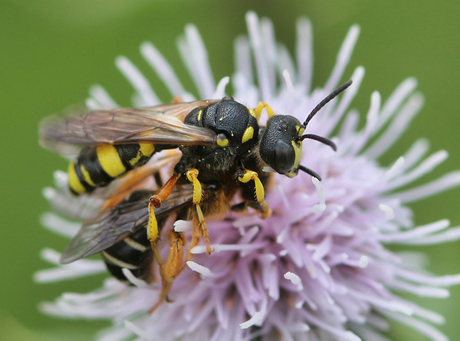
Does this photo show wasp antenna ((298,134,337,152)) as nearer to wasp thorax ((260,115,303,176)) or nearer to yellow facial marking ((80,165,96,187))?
wasp thorax ((260,115,303,176))

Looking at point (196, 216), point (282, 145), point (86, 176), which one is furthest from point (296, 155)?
point (86, 176)

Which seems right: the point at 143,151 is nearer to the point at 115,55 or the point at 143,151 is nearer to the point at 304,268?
the point at 304,268

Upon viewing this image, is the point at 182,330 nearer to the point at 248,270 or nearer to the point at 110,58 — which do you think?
the point at 248,270

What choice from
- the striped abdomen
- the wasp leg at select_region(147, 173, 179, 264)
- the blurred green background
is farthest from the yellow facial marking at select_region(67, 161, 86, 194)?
the blurred green background

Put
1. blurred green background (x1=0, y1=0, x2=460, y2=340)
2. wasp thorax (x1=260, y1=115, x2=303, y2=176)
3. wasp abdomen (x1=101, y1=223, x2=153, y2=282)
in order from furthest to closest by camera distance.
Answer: blurred green background (x1=0, y1=0, x2=460, y2=340)
wasp abdomen (x1=101, y1=223, x2=153, y2=282)
wasp thorax (x1=260, y1=115, x2=303, y2=176)

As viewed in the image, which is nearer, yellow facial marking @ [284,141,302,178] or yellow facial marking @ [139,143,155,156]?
yellow facial marking @ [284,141,302,178]

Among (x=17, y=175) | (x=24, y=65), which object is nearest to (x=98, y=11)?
(x=24, y=65)
